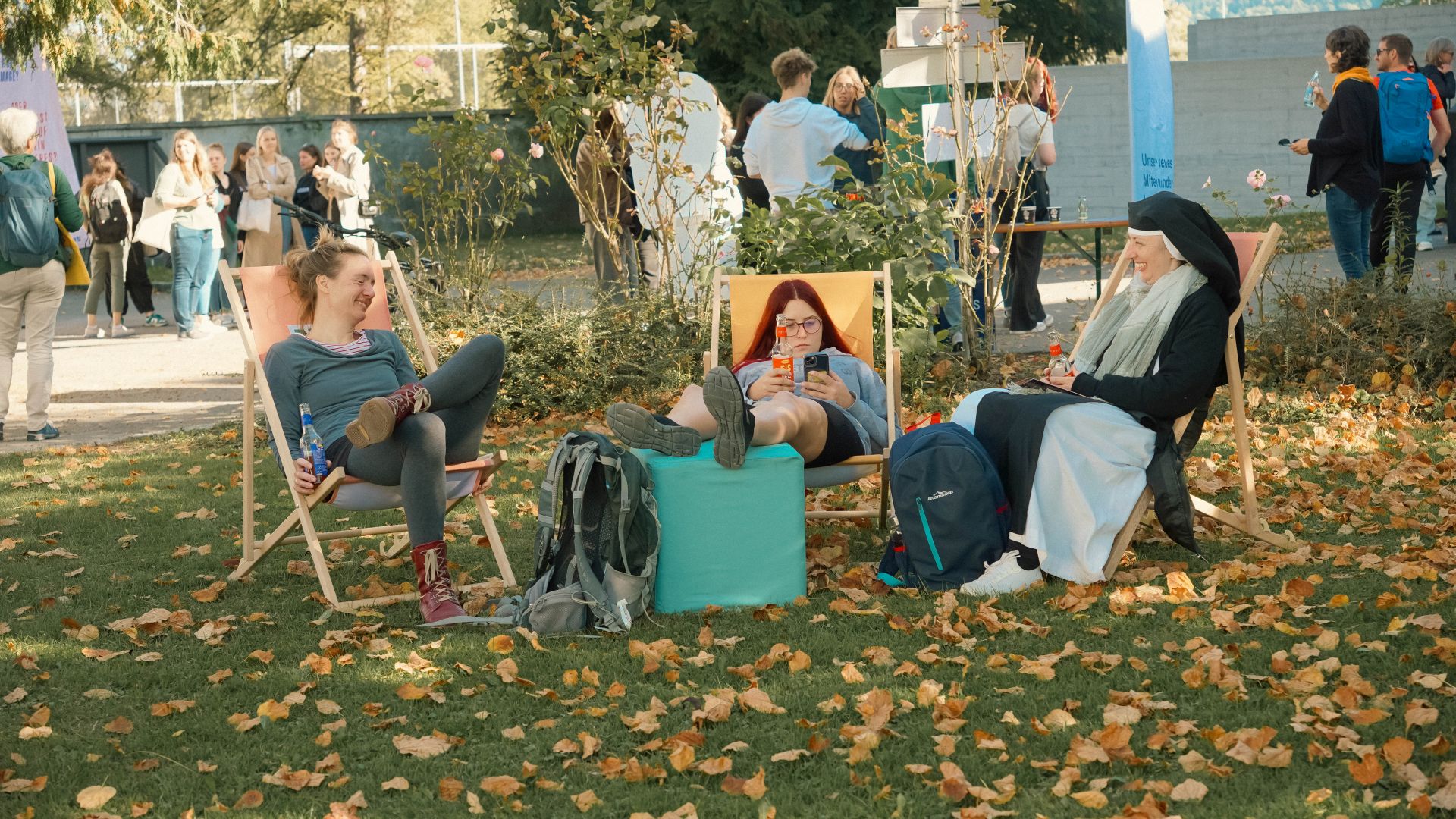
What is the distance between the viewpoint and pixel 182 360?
36.5 ft

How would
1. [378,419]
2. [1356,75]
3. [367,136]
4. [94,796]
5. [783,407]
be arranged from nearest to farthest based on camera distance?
[94,796], [378,419], [783,407], [1356,75], [367,136]

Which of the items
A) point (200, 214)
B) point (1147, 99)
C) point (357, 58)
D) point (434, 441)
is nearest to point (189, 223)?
point (200, 214)

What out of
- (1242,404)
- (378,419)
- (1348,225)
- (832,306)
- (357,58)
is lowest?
(1242,404)

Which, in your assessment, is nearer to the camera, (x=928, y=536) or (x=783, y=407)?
(x=928, y=536)

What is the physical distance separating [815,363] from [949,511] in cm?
99

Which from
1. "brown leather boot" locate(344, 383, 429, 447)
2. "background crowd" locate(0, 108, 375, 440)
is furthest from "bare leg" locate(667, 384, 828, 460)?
"background crowd" locate(0, 108, 375, 440)

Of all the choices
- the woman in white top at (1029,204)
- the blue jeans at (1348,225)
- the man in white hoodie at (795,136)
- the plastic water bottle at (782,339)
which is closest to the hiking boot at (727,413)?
the plastic water bottle at (782,339)

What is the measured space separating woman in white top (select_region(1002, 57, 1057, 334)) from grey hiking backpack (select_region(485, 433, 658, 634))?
4677 mm

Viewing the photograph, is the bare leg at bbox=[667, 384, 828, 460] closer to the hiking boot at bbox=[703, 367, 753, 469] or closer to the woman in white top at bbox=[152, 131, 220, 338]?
the hiking boot at bbox=[703, 367, 753, 469]

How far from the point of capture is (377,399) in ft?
14.1

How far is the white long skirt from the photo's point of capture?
4.43m

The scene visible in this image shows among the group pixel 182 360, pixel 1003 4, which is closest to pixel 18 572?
pixel 1003 4

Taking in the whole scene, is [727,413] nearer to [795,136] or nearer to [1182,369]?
[1182,369]

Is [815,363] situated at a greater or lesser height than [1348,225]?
lesser
